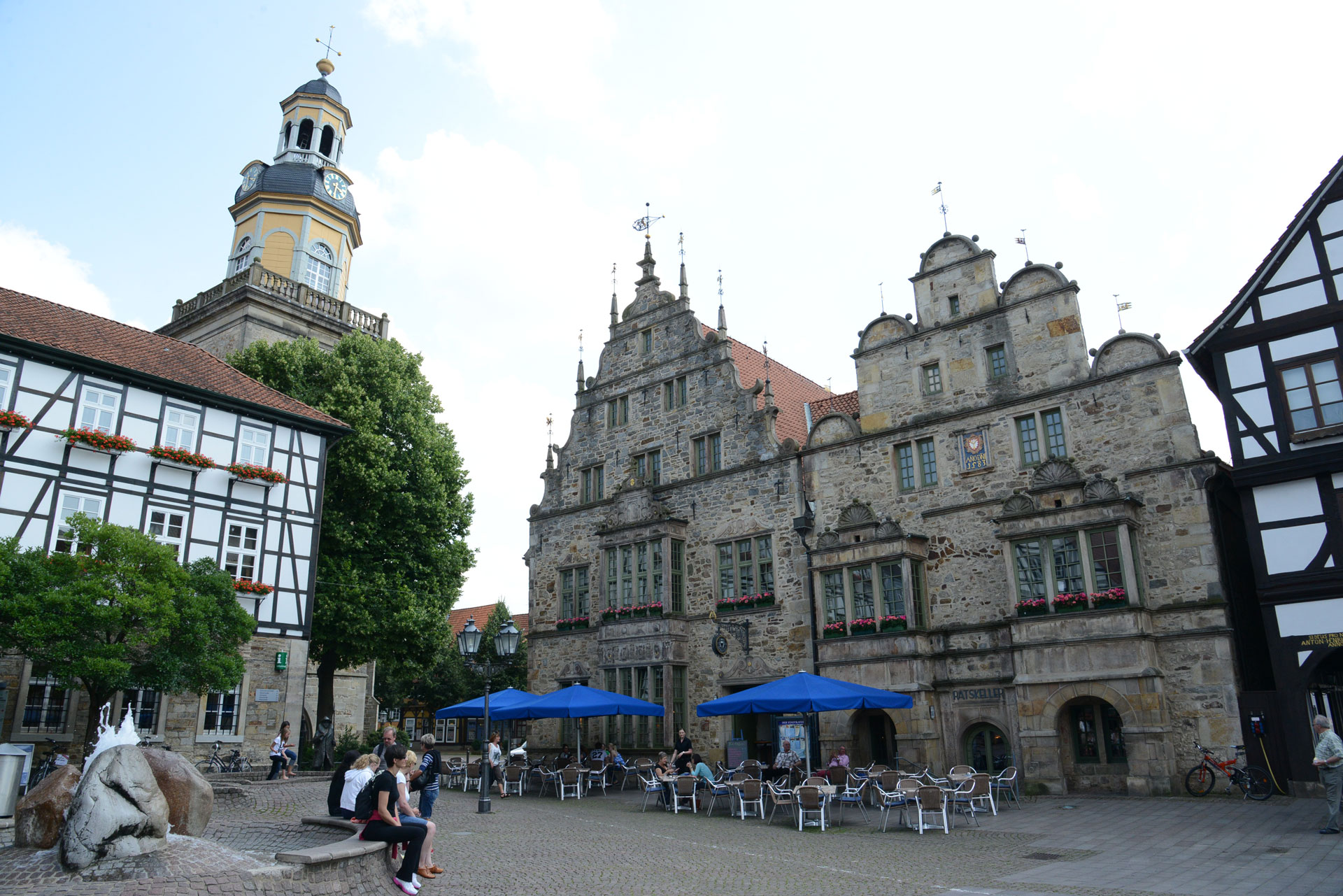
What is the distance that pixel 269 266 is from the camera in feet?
125

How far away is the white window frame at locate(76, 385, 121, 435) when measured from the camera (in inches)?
830

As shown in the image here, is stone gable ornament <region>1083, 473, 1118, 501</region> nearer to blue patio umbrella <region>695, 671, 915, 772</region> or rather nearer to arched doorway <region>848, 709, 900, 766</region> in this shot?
blue patio umbrella <region>695, 671, 915, 772</region>

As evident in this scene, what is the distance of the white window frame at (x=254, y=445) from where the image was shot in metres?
24.2

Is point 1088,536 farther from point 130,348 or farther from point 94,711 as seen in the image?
point 130,348

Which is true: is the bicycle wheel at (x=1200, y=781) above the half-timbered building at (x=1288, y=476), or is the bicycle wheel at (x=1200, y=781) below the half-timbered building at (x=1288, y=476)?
below

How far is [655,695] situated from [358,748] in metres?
8.05

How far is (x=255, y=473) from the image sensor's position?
77.6 feet

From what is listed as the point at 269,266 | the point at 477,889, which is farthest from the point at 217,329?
the point at 477,889

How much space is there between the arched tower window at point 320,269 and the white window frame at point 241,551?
1733 centimetres

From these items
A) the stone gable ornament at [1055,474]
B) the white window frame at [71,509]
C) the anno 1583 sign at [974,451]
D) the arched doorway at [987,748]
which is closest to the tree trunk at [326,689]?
the white window frame at [71,509]

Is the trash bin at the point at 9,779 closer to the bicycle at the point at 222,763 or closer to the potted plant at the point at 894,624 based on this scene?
the bicycle at the point at 222,763

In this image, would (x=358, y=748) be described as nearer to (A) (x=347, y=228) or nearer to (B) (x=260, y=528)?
(B) (x=260, y=528)

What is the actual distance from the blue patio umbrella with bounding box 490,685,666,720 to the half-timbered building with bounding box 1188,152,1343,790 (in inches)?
500

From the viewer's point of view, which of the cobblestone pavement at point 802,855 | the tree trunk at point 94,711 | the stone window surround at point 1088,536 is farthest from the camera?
the stone window surround at point 1088,536
